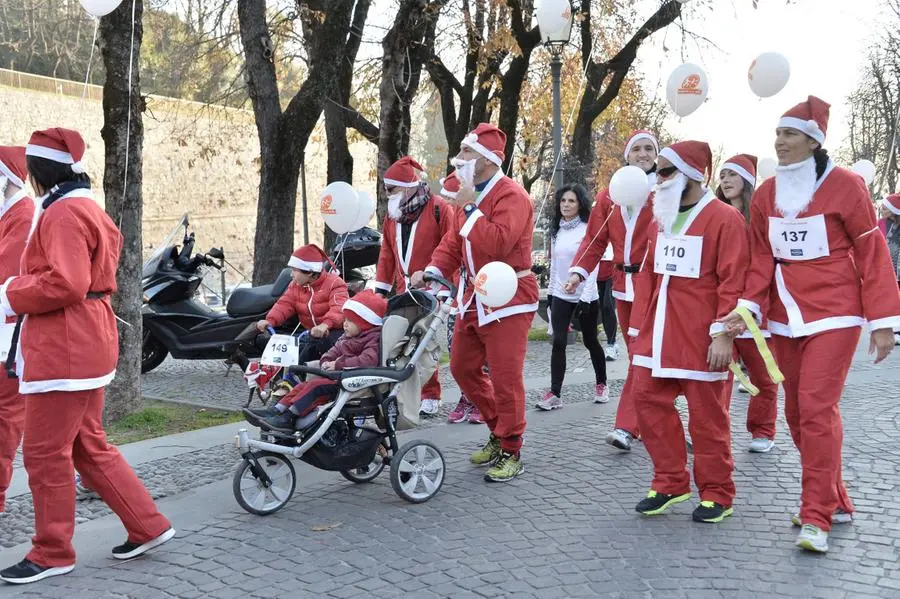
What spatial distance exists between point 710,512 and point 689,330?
0.97 m

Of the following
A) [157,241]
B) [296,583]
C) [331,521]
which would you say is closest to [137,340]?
[331,521]

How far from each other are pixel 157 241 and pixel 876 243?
104 feet

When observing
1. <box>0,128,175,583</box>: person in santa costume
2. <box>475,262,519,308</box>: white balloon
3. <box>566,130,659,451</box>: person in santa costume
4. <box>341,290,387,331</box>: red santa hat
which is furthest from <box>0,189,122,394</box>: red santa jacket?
<box>566,130,659,451</box>: person in santa costume

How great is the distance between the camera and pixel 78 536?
16.2ft

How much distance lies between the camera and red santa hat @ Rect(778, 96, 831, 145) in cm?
456

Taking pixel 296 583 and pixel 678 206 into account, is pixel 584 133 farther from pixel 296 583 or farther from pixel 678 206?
pixel 296 583

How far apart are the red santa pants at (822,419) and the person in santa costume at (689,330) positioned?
0.42 m

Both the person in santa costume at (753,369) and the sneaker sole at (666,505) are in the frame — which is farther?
the person in santa costume at (753,369)

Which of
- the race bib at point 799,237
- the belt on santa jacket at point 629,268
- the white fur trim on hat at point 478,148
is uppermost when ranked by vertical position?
the white fur trim on hat at point 478,148

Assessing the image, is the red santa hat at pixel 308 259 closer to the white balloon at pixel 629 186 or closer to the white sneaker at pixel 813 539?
the white balloon at pixel 629 186

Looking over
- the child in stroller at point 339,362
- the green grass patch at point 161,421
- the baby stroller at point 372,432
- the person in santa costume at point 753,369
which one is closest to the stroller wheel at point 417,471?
the baby stroller at point 372,432

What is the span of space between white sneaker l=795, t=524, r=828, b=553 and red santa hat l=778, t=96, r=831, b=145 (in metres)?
1.89

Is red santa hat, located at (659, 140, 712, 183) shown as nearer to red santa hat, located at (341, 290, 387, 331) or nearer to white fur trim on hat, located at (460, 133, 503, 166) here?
white fur trim on hat, located at (460, 133, 503, 166)

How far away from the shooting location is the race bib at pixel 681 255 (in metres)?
4.79
